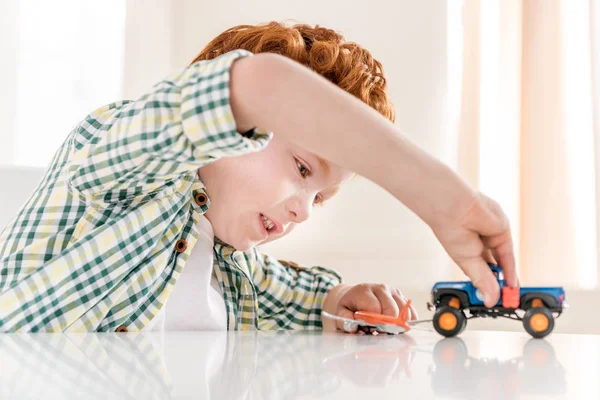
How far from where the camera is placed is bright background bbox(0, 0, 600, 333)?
5.59ft

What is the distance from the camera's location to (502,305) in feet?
2.45

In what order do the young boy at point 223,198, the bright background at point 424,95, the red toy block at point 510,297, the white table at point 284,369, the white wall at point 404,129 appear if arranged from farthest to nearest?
1. the white wall at point 404,129
2. the bright background at point 424,95
3. the red toy block at point 510,297
4. the young boy at point 223,198
5. the white table at point 284,369

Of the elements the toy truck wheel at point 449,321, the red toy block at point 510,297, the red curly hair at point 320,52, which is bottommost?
the toy truck wheel at point 449,321

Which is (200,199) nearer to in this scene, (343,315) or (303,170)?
(303,170)

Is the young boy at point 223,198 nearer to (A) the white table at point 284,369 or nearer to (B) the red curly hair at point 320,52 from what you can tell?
(B) the red curly hair at point 320,52

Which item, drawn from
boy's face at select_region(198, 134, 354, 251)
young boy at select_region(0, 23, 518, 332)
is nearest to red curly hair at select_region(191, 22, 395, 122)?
young boy at select_region(0, 23, 518, 332)

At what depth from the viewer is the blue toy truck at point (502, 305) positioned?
0.75 m

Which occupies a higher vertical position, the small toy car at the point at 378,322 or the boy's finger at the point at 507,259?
the boy's finger at the point at 507,259

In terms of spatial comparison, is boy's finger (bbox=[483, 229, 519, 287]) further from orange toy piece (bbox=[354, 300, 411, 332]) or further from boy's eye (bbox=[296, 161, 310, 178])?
boy's eye (bbox=[296, 161, 310, 178])

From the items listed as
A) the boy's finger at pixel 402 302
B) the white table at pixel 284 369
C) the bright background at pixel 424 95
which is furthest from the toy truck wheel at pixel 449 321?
the bright background at pixel 424 95

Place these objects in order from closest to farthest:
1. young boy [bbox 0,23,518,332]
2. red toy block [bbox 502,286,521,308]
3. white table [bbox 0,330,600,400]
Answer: white table [bbox 0,330,600,400]
young boy [bbox 0,23,518,332]
red toy block [bbox 502,286,521,308]

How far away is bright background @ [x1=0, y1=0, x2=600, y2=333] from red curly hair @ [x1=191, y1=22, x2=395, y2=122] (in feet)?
2.49

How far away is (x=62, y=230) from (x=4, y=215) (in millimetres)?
452

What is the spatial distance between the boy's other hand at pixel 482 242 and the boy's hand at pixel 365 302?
34 cm
